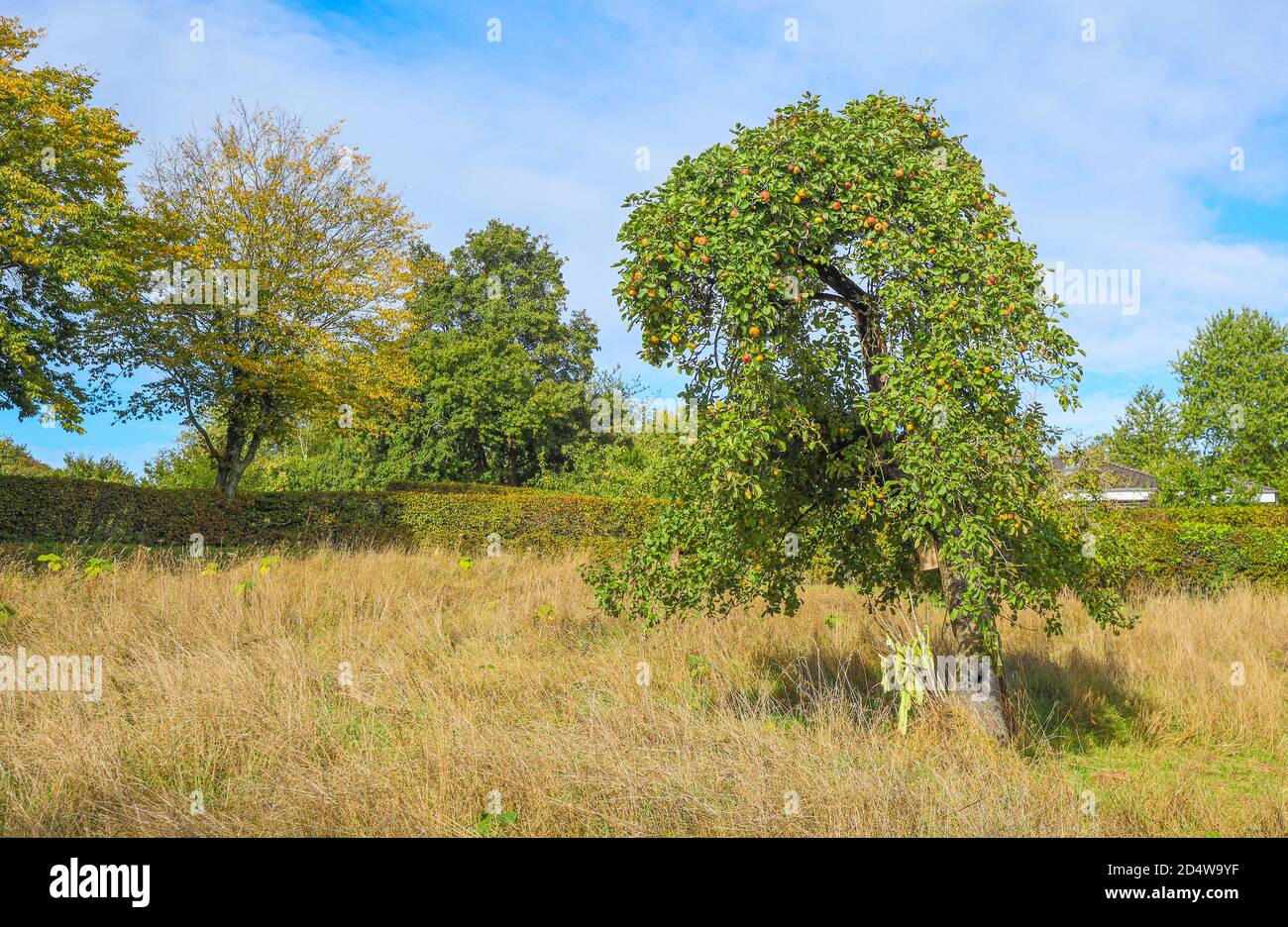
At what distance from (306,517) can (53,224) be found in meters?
7.28

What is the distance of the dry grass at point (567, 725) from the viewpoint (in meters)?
4.45

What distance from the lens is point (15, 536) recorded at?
15.9 m

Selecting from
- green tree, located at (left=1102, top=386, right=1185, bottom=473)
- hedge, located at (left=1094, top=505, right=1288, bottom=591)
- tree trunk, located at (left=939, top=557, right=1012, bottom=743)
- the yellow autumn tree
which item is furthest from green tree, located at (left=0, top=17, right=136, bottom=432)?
green tree, located at (left=1102, top=386, right=1185, bottom=473)

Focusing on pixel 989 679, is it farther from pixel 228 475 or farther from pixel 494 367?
pixel 494 367

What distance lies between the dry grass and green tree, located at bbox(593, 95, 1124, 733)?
44.1 inches

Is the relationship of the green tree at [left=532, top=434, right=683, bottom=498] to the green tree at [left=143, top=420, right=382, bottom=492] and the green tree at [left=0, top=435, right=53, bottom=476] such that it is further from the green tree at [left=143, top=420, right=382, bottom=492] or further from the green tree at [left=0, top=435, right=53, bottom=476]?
the green tree at [left=0, top=435, right=53, bottom=476]


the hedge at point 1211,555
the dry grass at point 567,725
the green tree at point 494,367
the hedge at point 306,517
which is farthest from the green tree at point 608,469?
the dry grass at point 567,725

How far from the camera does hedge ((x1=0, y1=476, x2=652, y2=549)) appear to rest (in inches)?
640

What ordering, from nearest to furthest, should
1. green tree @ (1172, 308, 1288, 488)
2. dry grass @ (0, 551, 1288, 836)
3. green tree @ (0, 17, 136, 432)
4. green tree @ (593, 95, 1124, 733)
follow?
dry grass @ (0, 551, 1288, 836), green tree @ (593, 95, 1124, 733), green tree @ (0, 17, 136, 432), green tree @ (1172, 308, 1288, 488)

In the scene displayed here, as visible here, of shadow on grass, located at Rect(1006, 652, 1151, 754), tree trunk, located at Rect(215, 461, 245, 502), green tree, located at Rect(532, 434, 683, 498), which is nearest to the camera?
shadow on grass, located at Rect(1006, 652, 1151, 754)

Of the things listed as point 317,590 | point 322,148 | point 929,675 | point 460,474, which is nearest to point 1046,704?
point 929,675

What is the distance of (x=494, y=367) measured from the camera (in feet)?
99.5

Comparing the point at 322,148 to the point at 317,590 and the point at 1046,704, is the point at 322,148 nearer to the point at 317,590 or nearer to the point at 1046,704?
the point at 317,590

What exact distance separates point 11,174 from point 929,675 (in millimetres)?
16525
